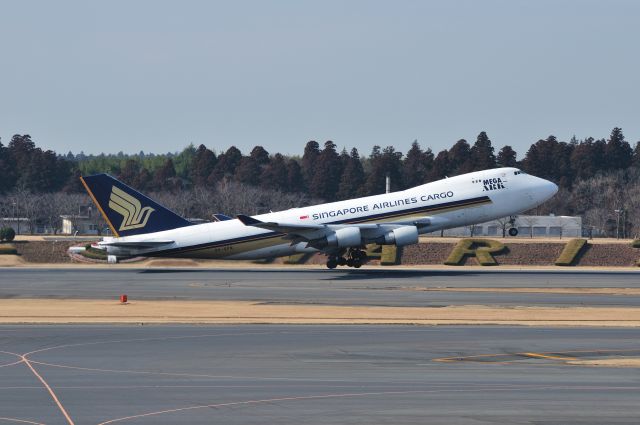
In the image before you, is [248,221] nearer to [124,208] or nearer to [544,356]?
[124,208]

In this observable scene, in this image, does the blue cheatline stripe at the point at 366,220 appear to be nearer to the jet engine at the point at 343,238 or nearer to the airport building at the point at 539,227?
the jet engine at the point at 343,238

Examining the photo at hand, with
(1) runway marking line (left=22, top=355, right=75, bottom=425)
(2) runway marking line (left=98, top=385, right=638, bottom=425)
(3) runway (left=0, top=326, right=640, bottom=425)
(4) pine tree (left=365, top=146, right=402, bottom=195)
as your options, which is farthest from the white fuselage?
(4) pine tree (left=365, top=146, right=402, bottom=195)

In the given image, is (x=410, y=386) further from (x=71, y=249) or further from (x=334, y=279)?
(x=71, y=249)

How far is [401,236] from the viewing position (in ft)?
229

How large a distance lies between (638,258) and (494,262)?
40.2 feet

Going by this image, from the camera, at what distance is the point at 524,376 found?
26.2m

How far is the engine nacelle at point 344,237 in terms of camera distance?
7019cm

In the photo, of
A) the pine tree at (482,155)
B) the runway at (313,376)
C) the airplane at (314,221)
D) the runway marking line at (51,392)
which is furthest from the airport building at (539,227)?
the runway marking line at (51,392)

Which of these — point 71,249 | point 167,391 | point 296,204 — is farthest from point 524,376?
point 296,204

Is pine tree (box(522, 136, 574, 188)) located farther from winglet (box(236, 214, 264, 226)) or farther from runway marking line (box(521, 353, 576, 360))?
runway marking line (box(521, 353, 576, 360))

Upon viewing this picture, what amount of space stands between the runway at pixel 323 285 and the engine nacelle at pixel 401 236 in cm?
230

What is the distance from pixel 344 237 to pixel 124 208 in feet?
51.8

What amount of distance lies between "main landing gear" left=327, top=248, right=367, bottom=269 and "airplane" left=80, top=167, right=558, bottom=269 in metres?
1.79

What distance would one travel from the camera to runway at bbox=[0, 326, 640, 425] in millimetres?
21078
